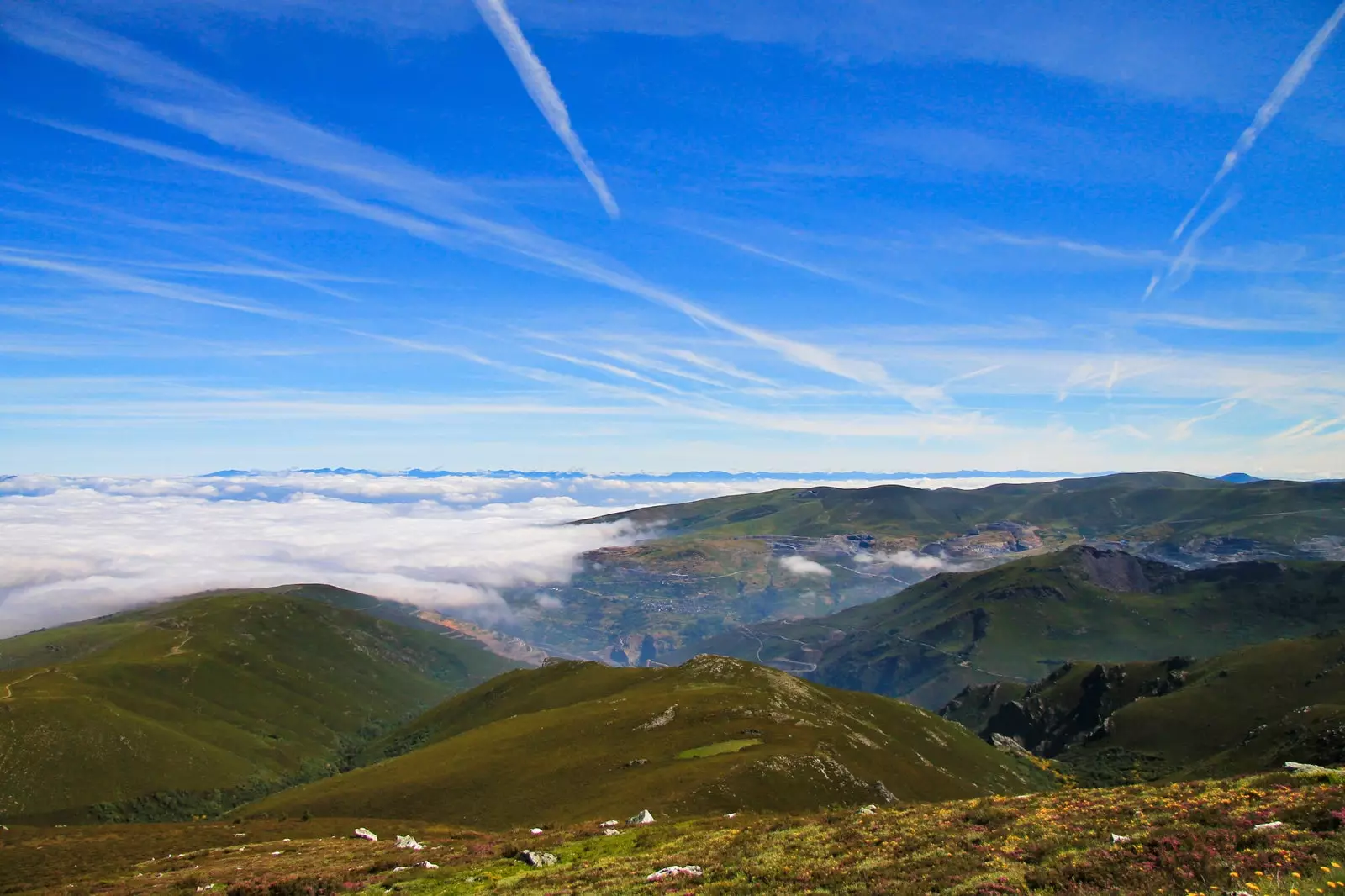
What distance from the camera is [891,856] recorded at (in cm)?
3344

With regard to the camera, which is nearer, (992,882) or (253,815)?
(992,882)

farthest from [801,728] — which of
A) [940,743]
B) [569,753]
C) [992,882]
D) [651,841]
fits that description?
[992,882]

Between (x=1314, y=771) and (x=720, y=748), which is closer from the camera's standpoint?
(x=1314, y=771)

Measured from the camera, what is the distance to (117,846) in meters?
75.1

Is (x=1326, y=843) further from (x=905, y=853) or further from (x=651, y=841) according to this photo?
(x=651, y=841)

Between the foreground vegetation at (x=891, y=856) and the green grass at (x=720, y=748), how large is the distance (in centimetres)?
5229

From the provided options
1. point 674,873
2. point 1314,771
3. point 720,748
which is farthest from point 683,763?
point 1314,771

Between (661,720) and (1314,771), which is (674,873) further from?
(661,720)

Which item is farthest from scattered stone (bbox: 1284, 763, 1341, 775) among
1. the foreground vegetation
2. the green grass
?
the green grass

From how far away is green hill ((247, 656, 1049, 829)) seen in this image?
96.6 meters

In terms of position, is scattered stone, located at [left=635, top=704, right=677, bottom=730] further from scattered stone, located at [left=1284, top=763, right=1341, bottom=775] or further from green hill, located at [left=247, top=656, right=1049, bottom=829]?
scattered stone, located at [left=1284, top=763, right=1341, bottom=775]

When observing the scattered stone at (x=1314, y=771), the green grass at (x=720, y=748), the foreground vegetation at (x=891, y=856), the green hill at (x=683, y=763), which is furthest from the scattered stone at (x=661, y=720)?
the scattered stone at (x=1314, y=771)

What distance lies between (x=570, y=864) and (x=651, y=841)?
722 centimetres

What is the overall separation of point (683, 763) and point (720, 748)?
31.0ft
